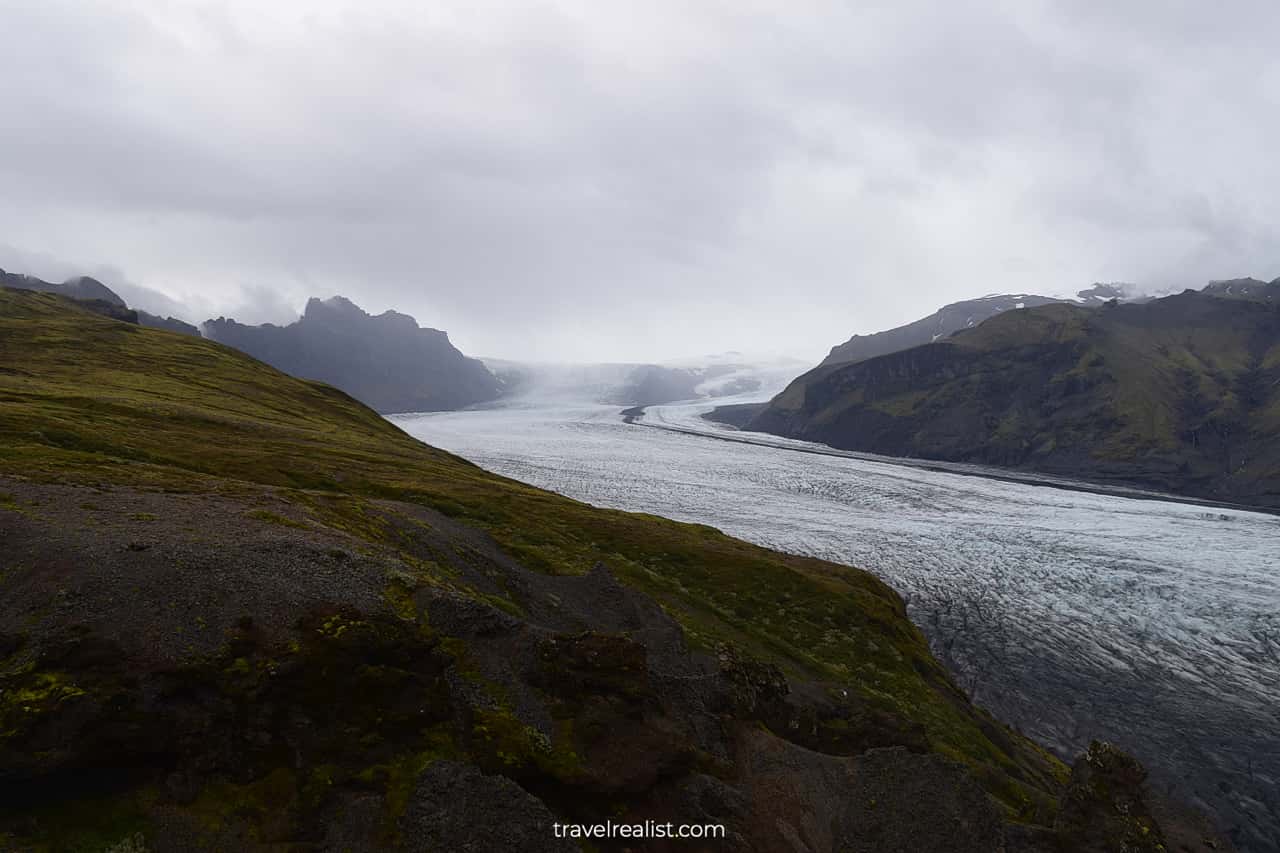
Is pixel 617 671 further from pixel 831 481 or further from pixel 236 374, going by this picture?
pixel 831 481

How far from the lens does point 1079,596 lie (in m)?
66.2

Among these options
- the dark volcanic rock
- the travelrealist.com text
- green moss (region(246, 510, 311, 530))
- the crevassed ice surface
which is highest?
green moss (region(246, 510, 311, 530))

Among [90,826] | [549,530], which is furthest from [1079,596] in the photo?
[90,826]

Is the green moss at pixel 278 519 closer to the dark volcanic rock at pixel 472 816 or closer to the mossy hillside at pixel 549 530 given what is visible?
the mossy hillside at pixel 549 530

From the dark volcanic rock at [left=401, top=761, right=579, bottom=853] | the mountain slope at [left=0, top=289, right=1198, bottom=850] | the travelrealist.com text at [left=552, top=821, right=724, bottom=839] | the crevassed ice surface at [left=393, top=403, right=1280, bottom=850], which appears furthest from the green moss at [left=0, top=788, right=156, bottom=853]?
the crevassed ice surface at [left=393, top=403, right=1280, bottom=850]

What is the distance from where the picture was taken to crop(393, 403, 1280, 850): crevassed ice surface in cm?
4006

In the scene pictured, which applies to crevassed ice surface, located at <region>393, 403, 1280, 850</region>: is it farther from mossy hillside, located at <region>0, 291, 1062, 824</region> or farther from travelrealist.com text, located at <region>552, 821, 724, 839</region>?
travelrealist.com text, located at <region>552, 821, 724, 839</region>

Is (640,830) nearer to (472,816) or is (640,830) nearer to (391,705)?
(472,816)

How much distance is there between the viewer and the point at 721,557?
4975 centimetres

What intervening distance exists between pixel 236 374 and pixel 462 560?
305ft

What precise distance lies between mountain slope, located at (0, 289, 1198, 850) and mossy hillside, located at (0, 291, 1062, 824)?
0.44 m

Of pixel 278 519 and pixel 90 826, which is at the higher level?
pixel 278 519

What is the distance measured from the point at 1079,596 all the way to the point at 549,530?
57.8m

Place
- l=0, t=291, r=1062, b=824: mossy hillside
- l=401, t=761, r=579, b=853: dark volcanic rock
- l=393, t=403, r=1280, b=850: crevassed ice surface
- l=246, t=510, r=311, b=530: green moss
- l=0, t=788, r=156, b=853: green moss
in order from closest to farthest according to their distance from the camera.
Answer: l=0, t=788, r=156, b=853: green moss → l=401, t=761, r=579, b=853: dark volcanic rock → l=246, t=510, r=311, b=530: green moss → l=0, t=291, r=1062, b=824: mossy hillside → l=393, t=403, r=1280, b=850: crevassed ice surface
